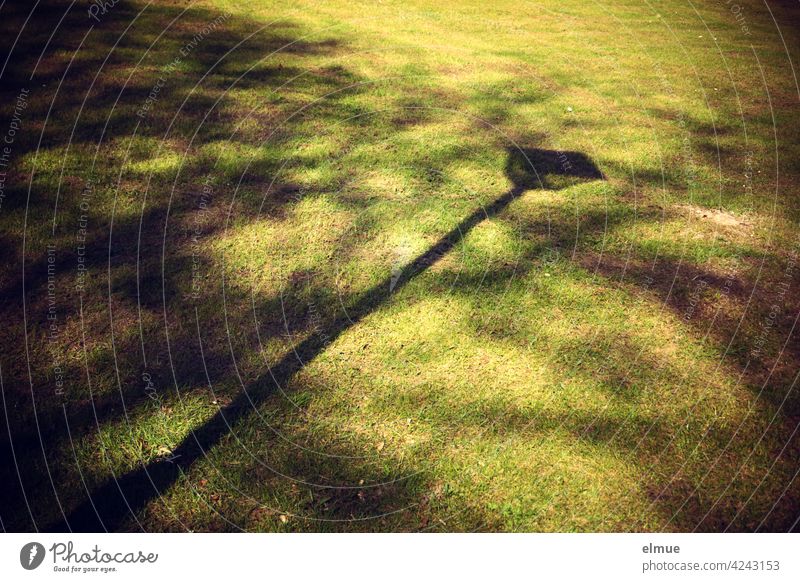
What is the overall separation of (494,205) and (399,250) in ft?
4.16

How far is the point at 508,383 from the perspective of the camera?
409 centimetres

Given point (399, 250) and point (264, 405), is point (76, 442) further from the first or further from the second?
point (399, 250)

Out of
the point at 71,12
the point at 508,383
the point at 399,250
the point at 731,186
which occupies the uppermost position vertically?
the point at 71,12

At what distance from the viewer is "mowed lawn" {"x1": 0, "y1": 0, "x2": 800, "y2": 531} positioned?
3443 millimetres

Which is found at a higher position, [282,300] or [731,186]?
[731,186]

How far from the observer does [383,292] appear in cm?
480

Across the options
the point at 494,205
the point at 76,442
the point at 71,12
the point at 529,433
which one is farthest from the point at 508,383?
the point at 71,12

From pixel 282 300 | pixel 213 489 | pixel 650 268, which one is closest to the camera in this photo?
pixel 213 489

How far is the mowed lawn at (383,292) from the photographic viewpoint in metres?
3.44

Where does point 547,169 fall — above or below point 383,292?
above

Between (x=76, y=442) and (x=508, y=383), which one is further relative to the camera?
(x=508, y=383)

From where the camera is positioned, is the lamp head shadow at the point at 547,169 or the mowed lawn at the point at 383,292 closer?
the mowed lawn at the point at 383,292

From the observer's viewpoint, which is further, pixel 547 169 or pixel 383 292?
pixel 547 169

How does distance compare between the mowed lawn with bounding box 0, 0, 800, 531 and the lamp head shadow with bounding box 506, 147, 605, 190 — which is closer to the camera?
the mowed lawn with bounding box 0, 0, 800, 531
